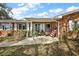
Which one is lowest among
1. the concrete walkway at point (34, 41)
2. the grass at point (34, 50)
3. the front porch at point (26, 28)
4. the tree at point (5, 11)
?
the grass at point (34, 50)

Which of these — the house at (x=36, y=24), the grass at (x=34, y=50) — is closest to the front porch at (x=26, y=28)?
the house at (x=36, y=24)

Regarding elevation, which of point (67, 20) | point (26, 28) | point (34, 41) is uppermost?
point (67, 20)

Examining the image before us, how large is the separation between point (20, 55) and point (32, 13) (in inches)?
27.6

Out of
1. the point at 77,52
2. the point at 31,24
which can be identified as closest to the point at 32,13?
the point at 31,24

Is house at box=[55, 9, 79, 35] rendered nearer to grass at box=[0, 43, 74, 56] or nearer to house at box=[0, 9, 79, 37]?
house at box=[0, 9, 79, 37]

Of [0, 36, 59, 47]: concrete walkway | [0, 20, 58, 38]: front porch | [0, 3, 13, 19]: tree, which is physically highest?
[0, 3, 13, 19]: tree

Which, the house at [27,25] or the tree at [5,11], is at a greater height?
the tree at [5,11]

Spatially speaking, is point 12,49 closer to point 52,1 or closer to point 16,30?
point 16,30

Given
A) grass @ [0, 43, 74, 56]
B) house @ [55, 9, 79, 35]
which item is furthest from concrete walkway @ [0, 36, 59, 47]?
house @ [55, 9, 79, 35]

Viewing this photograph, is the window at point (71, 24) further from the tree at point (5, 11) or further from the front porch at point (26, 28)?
the tree at point (5, 11)

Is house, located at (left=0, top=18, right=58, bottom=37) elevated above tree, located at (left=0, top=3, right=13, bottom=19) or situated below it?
below

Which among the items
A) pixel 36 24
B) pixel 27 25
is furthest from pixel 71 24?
pixel 27 25

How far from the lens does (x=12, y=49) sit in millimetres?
10508

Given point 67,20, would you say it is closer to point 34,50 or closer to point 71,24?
point 71,24
